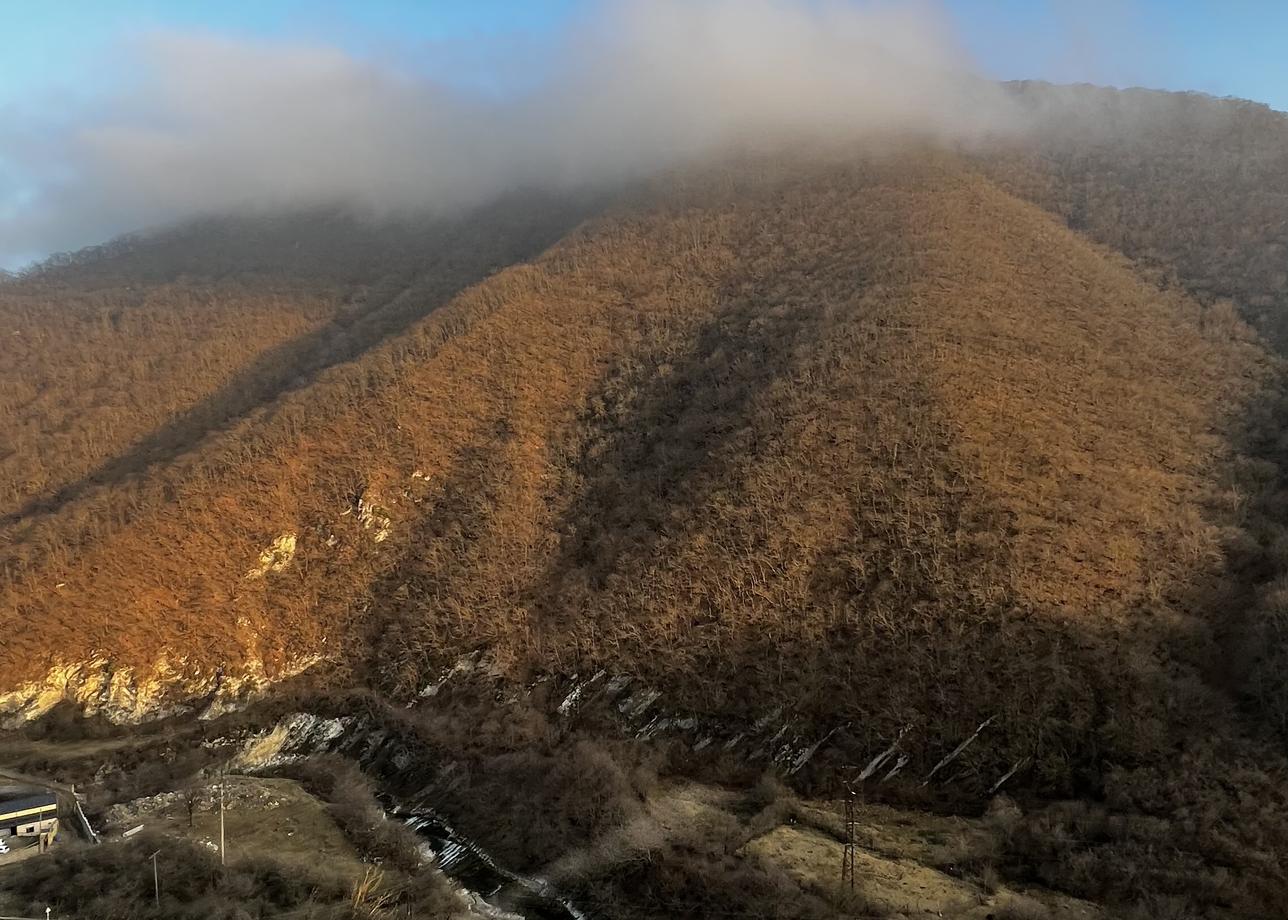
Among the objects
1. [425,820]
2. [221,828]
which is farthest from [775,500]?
[221,828]

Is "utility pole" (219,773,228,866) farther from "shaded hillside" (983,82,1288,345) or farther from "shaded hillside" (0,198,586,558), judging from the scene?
"shaded hillside" (983,82,1288,345)

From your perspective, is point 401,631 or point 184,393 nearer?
point 401,631

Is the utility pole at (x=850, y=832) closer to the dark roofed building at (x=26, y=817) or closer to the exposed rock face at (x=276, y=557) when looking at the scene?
the dark roofed building at (x=26, y=817)

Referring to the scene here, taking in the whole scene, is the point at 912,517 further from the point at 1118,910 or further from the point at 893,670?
the point at 1118,910

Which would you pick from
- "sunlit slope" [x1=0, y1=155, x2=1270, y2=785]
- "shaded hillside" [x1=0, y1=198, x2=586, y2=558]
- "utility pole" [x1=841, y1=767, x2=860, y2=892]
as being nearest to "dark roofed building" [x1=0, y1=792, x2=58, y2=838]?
"sunlit slope" [x1=0, y1=155, x2=1270, y2=785]

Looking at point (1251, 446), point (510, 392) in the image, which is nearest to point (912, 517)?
point (1251, 446)

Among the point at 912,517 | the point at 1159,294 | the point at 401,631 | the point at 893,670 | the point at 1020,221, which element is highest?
the point at 1020,221

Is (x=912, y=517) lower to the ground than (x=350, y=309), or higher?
lower
